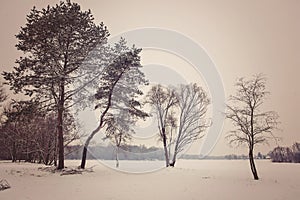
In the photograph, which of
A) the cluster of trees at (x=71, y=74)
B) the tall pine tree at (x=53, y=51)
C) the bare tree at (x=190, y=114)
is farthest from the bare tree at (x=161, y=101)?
the tall pine tree at (x=53, y=51)

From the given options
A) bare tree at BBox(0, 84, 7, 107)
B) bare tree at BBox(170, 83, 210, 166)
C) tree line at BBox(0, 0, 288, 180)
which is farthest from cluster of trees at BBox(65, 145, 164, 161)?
bare tree at BBox(0, 84, 7, 107)

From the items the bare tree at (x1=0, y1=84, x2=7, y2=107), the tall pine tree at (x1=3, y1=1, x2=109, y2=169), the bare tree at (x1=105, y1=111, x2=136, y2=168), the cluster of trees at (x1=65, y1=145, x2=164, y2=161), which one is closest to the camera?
the tall pine tree at (x1=3, y1=1, x2=109, y2=169)

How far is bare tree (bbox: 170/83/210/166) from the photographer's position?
31578 millimetres

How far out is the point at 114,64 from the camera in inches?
786

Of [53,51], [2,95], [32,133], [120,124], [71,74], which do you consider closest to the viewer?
[53,51]

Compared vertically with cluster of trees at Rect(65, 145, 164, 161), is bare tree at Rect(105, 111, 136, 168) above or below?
above

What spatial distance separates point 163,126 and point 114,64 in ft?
44.1

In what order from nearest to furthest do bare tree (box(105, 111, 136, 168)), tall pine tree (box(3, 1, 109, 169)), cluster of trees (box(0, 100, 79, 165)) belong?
1. cluster of trees (box(0, 100, 79, 165))
2. tall pine tree (box(3, 1, 109, 169))
3. bare tree (box(105, 111, 136, 168))

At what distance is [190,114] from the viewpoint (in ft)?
106

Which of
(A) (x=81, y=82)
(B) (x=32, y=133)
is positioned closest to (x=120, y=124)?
(A) (x=81, y=82)

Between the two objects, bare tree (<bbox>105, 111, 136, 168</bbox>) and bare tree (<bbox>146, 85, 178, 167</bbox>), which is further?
bare tree (<bbox>146, 85, 178, 167</bbox>)

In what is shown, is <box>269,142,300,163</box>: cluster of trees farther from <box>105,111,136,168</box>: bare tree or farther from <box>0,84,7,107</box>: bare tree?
<box>0,84,7,107</box>: bare tree

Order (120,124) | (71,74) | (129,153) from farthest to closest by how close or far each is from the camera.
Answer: (129,153) < (120,124) < (71,74)

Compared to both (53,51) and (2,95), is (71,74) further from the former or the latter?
(2,95)
